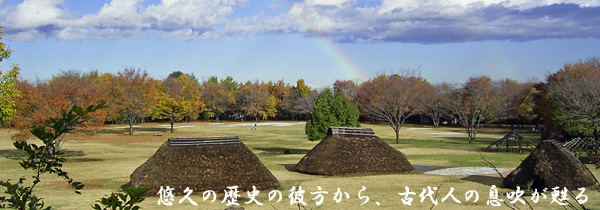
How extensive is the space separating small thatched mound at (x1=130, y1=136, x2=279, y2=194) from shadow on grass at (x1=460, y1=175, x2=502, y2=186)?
8335 millimetres

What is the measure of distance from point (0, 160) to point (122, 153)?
768 centimetres

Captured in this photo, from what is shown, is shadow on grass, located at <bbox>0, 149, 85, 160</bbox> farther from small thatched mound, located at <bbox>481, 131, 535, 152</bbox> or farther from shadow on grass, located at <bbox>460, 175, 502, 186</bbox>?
small thatched mound, located at <bbox>481, 131, 535, 152</bbox>

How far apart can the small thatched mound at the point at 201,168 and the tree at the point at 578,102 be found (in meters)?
26.3

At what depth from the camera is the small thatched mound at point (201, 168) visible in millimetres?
18812

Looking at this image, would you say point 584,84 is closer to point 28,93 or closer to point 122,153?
point 122,153

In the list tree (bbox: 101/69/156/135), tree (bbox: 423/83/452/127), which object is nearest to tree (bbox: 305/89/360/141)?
tree (bbox: 101/69/156/135)

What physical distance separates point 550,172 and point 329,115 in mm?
18607

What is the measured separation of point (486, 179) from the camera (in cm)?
2245

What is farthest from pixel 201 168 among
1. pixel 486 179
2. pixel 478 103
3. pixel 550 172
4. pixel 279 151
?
pixel 478 103

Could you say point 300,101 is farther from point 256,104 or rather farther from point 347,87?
point 347,87

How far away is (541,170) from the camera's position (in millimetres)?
19047

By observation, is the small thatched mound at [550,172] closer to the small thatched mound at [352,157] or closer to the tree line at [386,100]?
the small thatched mound at [352,157]

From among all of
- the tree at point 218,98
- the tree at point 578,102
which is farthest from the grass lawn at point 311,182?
the tree at point 218,98

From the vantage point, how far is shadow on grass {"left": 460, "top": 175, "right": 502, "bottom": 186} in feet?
70.0
